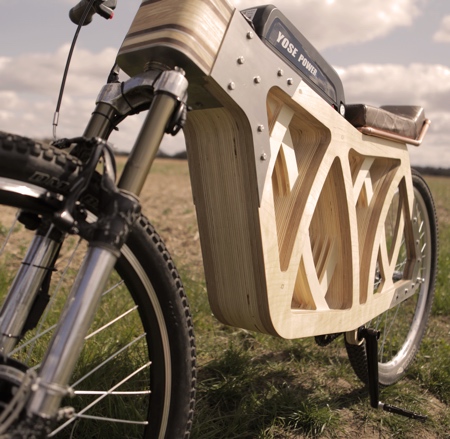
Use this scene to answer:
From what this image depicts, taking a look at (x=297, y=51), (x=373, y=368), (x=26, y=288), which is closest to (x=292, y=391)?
(x=373, y=368)

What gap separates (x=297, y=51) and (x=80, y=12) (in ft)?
2.41

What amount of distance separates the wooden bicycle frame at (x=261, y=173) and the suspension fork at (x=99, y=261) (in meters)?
0.20

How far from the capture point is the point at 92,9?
1.62 meters

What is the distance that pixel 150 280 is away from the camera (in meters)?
1.38

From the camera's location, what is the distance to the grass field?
2.32 metres

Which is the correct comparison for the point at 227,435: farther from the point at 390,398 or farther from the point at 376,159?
the point at 376,159

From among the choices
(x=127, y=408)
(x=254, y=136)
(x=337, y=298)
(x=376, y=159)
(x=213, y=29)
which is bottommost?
(x=127, y=408)

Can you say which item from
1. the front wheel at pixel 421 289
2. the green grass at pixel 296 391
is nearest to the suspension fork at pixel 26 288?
the green grass at pixel 296 391

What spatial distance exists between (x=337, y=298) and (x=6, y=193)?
153cm

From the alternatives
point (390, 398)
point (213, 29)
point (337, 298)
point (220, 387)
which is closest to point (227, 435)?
point (220, 387)

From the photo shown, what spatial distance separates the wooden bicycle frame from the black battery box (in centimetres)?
8

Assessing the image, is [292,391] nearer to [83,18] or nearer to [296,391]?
[296,391]

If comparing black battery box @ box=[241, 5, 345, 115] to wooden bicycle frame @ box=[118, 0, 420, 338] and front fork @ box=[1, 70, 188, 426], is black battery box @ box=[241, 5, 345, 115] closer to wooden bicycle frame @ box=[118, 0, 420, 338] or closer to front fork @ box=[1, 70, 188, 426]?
wooden bicycle frame @ box=[118, 0, 420, 338]

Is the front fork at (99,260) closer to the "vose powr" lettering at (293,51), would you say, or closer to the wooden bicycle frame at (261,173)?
the wooden bicycle frame at (261,173)
